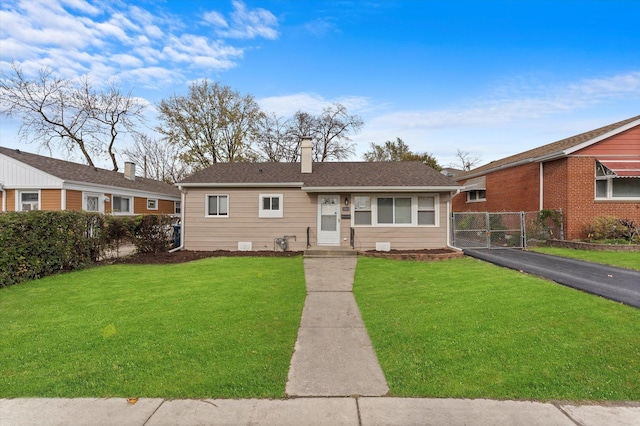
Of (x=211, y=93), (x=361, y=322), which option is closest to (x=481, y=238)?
(x=361, y=322)

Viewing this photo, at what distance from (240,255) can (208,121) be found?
19649 mm

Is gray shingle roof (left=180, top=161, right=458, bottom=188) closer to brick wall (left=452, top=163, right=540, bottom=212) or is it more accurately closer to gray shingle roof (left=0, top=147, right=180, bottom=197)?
brick wall (left=452, top=163, right=540, bottom=212)

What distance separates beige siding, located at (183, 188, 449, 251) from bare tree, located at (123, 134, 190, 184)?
23.9 metres

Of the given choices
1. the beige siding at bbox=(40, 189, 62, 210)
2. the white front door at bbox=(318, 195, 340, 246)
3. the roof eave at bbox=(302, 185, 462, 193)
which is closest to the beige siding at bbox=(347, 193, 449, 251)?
the roof eave at bbox=(302, 185, 462, 193)

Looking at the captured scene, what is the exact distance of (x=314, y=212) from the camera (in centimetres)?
1244

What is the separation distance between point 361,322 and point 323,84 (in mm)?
13995

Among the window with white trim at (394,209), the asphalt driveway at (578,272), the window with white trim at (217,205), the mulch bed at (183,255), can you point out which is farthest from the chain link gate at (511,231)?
the window with white trim at (217,205)

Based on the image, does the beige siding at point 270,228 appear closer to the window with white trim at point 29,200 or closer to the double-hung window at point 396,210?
the double-hung window at point 396,210

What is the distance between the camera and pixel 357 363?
3.44 metres

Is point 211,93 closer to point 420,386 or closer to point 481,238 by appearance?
point 481,238

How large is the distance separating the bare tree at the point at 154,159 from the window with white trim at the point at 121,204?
16314 mm

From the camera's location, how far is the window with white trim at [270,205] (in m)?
12.5

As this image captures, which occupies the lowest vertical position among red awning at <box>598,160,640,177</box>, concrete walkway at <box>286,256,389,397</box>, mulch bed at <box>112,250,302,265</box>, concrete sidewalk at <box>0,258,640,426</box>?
concrete walkway at <box>286,256,389,397</box>

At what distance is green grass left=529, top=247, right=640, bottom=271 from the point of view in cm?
888
